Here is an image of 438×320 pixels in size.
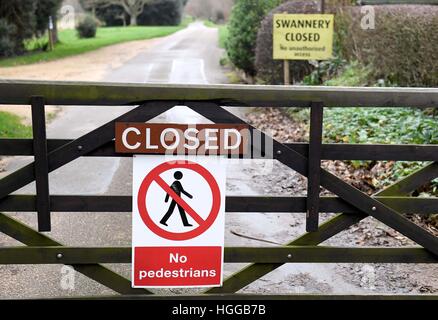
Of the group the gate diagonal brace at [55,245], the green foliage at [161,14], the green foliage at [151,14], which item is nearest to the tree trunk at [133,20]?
the green foliage at [151,14]

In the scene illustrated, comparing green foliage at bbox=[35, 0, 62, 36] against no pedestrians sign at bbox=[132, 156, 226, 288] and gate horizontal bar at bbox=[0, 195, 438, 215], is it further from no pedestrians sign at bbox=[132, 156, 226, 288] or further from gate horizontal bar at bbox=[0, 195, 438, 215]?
no pedestrians sign at bbox=[132, 156, 226, 288]

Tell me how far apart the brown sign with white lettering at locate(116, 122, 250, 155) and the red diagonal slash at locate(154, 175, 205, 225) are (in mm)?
185

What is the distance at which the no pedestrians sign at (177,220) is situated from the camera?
359 cm

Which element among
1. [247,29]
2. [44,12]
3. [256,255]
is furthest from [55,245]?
[44,12]

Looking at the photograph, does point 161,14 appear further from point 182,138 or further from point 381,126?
point 182,138

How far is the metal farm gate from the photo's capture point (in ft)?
11.4

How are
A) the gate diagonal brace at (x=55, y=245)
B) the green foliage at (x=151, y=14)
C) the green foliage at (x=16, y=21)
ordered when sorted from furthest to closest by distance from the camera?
the green foliage at (x=151, y=14)
the green foliage at (x=16, y=21)
the gate diagonal brace at (x=55, y=245)

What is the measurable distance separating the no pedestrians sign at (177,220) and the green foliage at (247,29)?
15.3m

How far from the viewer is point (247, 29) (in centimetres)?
1917

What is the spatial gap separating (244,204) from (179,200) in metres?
0.42

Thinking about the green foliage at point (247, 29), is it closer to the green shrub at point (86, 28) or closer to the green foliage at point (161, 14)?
the green shrub at point (86, 28)
